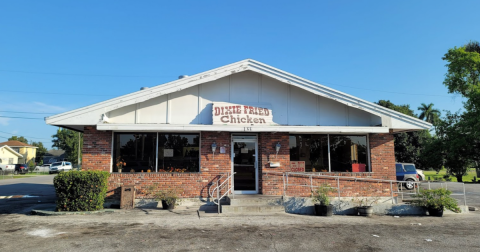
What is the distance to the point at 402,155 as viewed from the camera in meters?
36.2

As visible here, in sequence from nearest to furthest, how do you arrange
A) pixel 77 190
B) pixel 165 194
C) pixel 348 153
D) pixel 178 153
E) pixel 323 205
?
1. pixel 77 190
2. pixel 323 205
3. pixel 165 194
4. pixel 178 153
5. pixel 348 153

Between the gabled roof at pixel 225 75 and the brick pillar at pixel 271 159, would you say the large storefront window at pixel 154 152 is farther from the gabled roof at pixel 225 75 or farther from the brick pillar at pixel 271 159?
the brick pillar at pixel 271 159

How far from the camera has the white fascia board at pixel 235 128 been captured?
1088 cm

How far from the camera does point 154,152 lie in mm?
11570

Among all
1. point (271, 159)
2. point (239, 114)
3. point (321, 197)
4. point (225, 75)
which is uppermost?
point (225, 75)

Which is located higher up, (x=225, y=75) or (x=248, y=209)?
(x=225, y=75)

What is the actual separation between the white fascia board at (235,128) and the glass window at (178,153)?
1.79ft

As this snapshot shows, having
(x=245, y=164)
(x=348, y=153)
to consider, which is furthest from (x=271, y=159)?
(x=348, y=153)

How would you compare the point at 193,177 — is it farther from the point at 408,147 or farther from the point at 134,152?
the point at 408,147

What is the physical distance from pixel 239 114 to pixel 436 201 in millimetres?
7312

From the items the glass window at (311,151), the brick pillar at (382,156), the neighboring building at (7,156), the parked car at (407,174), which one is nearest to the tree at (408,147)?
the parked car at (407,174)

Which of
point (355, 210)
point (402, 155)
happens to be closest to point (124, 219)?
point (355, 210)

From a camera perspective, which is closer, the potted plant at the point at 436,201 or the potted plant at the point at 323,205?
the potted plant at the point at 323,205

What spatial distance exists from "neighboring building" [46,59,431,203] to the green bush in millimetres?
1237
